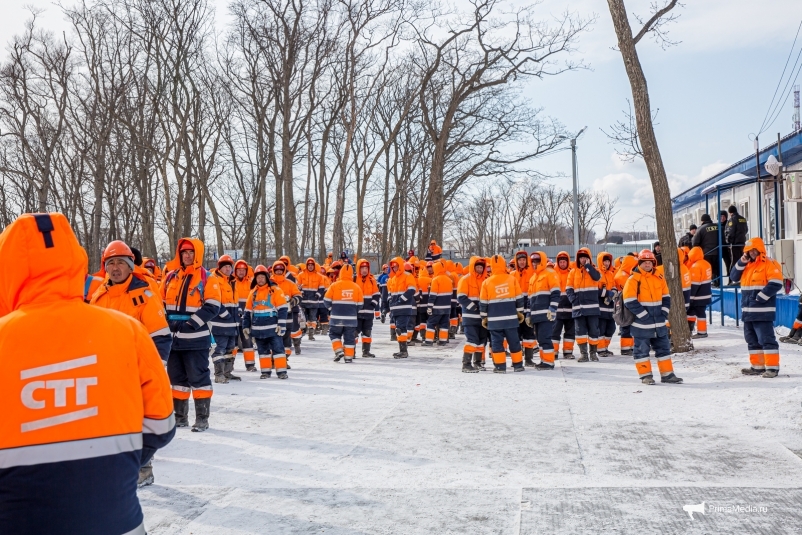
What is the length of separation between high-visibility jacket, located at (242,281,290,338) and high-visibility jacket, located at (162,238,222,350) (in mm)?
3873

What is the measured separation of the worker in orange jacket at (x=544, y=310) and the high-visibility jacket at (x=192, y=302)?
21.8ft

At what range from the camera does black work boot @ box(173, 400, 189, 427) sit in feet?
28.2

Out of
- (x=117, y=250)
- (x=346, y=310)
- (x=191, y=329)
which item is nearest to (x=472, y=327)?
(x=346, y=310)

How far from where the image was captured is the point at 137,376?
3.00 m

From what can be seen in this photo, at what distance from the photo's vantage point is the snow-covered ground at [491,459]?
5.32m

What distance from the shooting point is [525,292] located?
1497 centimetres

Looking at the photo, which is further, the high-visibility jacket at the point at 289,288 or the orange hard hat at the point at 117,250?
the high-visibility jacket at the point at 289,288

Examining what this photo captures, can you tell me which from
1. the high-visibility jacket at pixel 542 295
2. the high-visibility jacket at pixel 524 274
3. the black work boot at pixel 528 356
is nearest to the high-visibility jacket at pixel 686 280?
the high-visibility jacket at pixel 524 274

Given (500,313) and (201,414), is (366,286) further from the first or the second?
(201,414)

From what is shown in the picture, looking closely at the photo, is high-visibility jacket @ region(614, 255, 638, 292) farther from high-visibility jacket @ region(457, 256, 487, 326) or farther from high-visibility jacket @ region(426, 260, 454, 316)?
high-visibility jacket @ region(426, 260, 454, 316)

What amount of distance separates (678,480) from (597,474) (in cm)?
63

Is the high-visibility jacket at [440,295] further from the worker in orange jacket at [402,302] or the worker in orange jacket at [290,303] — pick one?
the worker in orange jacket at [290,303]

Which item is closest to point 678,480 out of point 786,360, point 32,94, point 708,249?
point 786,360

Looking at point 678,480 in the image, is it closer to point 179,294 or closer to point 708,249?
point 179,294
